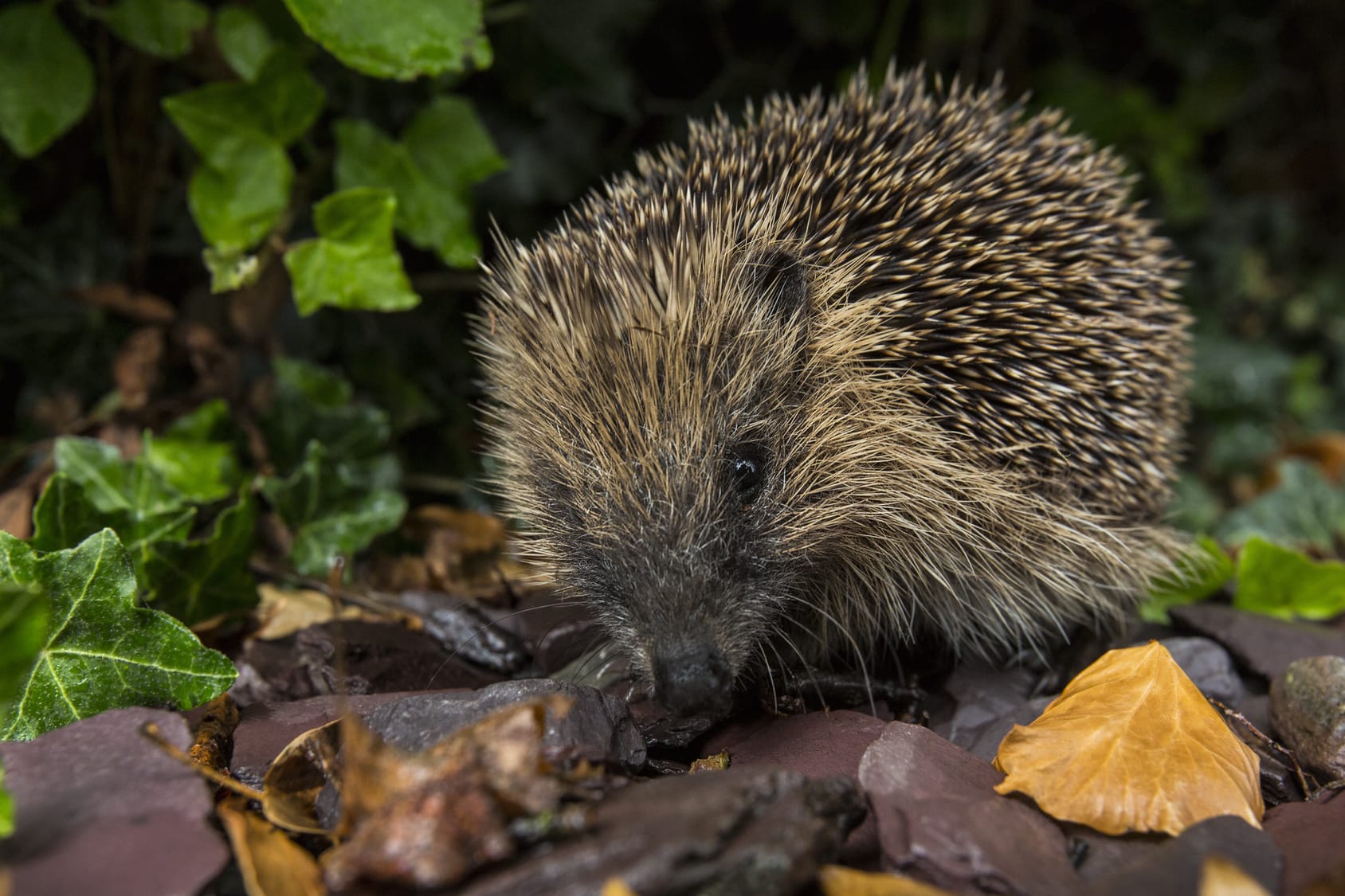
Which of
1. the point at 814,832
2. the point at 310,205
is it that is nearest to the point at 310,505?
the point at 310,205

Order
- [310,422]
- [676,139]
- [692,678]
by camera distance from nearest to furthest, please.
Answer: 1. [692,678]
2. [310,422]
3. [676,139]

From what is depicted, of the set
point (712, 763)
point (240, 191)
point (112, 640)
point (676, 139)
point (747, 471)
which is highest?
point (676, 139)

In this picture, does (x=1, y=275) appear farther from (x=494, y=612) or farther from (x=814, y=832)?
(x=814, y=832)

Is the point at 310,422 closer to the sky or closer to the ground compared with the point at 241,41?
closer to the ground

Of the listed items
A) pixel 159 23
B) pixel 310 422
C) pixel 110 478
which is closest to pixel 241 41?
pixel 159 23

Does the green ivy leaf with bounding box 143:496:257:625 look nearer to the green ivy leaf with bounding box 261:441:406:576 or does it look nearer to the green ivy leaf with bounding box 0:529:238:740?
the green ivy leaf with bounding box 261:441:406:576

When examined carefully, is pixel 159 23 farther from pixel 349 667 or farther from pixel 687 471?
pixel 687 471

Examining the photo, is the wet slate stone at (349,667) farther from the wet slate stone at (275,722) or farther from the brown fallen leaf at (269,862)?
the brown fallen leaf at (269,862)
